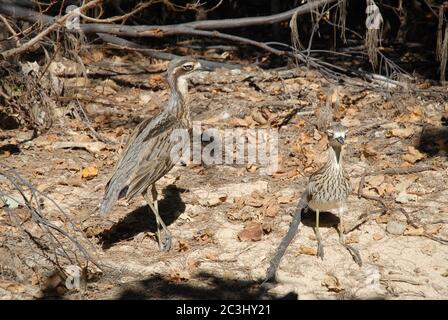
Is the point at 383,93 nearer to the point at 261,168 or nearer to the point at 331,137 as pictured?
the point at 261,168

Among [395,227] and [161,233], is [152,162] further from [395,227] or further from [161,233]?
[395,227]

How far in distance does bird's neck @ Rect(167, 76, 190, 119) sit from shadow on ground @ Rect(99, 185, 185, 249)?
963mm

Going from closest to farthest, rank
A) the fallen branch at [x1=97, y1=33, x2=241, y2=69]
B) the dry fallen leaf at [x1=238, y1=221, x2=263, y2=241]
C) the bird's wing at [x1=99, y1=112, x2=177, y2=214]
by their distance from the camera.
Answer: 1. the bird's wing at [x1=99, y1=112, x2=177, y2=214]
2. the dry fallen leaf at [x1=238, y1=221, x2=263, y2=241]
3. the fallen branch at [x1=97, y1=33, x2=241, y2=69]

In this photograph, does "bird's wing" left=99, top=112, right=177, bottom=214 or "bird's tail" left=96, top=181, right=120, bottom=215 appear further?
"bird's wing" left=99, top=112, right=177, bottom=214

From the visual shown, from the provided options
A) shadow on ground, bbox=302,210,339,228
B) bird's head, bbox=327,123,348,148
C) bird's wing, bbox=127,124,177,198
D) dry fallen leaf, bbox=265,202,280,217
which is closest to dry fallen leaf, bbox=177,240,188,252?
bird's wing, bbox=127,124,177,198

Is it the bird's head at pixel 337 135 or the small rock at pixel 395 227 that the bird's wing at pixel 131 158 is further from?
the small rock at pixel 395 227

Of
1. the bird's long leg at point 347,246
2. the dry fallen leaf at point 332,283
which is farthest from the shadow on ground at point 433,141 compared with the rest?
the dry fallen leaf at point 332,283

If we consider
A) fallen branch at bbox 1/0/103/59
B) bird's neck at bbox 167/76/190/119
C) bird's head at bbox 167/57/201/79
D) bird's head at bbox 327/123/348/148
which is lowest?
bird's head at bbox 327/123/348/148

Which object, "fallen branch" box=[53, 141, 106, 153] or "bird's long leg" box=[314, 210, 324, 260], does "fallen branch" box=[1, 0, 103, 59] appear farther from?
"bird's long leg" box=[314, 210, 324, 260]

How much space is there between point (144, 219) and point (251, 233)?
44.3 inches

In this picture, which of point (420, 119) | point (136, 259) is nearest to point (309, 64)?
point (420, 119)

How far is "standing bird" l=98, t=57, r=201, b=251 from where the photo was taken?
20.3ft

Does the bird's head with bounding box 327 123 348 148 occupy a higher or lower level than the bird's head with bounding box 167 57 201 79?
lower

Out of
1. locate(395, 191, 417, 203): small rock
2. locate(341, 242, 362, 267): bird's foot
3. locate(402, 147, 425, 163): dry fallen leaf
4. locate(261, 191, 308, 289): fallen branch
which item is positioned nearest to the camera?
locate(261, 191, 308, 289): fallen branch
